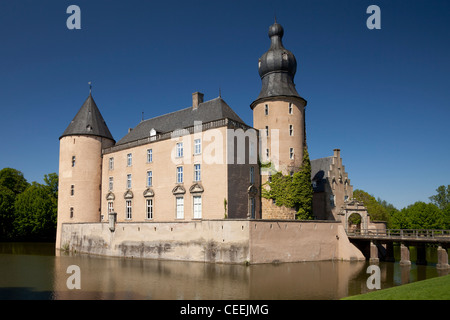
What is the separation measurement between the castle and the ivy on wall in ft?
1.66

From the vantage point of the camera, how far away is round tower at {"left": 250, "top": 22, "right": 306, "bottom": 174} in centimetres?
2984

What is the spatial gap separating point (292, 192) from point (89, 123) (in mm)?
20543

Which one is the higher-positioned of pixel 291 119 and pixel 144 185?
pixel 291 119

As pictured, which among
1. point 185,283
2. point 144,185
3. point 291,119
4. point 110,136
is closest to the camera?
point 185,283

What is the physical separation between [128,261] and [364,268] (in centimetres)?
1544

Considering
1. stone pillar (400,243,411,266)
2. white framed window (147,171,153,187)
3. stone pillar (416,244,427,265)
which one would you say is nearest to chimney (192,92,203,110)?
white framed window (147,171,153,187)

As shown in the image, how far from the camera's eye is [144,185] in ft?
106

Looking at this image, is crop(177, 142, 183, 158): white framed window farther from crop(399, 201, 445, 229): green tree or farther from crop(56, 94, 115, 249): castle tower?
crop(399, 201, 445, 229): green tree

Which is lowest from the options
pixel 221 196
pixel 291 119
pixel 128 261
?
pixel 128 261

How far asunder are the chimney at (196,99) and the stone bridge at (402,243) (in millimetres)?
15610

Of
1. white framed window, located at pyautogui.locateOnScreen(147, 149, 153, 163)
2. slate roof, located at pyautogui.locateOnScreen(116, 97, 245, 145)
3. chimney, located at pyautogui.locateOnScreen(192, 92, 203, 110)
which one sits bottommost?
white framed window, located at pyautogui.locateOnScreen(147, 149, 153, 163)

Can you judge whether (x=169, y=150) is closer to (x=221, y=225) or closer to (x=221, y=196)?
(x=221, y=196)
